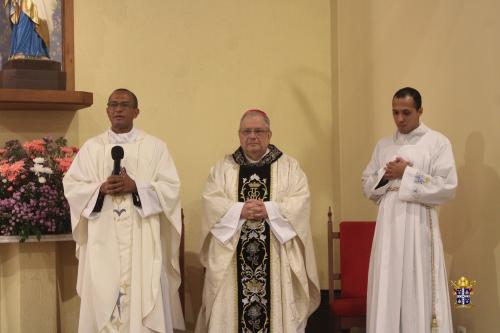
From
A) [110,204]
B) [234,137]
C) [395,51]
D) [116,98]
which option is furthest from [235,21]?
[110,204]

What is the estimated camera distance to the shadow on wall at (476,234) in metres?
5.59

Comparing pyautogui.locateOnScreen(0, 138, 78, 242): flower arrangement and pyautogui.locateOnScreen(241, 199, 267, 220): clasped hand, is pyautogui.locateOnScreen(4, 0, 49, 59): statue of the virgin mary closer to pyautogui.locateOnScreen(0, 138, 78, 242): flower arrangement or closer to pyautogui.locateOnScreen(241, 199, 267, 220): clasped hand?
pyautogui.locateOnScreen(0, 138, 78, 242): flower arrangement

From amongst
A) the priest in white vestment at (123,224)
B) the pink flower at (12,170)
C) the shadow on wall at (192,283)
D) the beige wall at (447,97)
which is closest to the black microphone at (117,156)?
the priest in white vestment at (123,224)

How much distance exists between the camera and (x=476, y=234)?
19.0 ft

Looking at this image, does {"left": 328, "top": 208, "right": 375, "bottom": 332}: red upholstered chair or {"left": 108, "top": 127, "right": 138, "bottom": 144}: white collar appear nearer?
{"left": 108, "top": 127, "right": 138, "bottom": 144}: white collar

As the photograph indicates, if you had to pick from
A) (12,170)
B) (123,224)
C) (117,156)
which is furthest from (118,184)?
(12,170)

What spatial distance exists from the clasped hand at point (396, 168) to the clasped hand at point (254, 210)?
38.9 inches

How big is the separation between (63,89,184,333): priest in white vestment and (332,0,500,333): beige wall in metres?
2.20

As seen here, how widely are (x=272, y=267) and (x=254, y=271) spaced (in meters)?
0.15

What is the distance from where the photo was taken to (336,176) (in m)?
7.75

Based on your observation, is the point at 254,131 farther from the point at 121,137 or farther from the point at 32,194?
the point at 32,194

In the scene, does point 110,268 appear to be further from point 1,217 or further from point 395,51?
point 395,51

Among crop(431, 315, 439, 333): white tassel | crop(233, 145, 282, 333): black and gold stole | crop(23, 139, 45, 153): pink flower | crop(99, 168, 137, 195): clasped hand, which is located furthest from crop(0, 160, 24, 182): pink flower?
crop(431, 315, 439, 333): white tassel

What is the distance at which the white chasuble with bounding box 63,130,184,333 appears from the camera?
18.3ft
